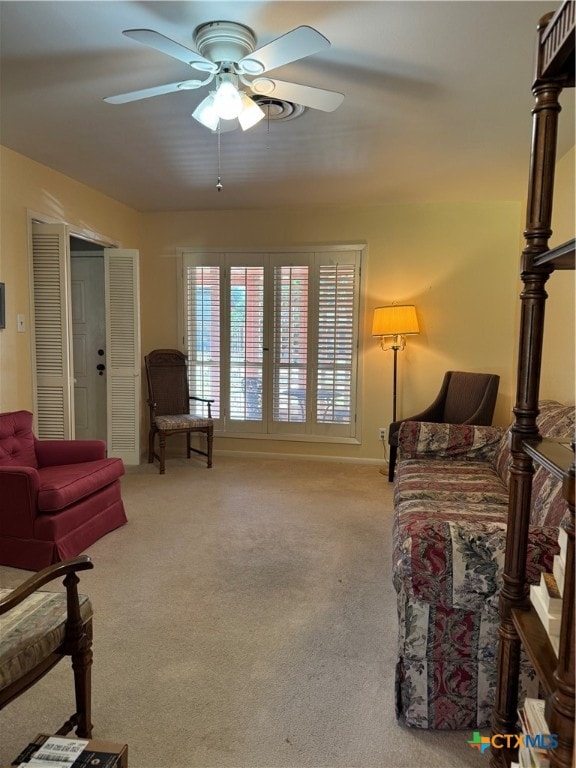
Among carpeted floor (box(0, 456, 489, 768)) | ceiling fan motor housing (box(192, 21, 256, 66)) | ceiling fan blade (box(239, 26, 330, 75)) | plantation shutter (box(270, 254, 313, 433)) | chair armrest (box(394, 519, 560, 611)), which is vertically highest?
ceiling fan motor housing (box(192, 21, 256, 66))

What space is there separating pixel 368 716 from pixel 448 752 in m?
0.27

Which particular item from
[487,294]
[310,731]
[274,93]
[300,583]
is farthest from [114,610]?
[487,294]

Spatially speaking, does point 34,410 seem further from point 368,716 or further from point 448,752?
point 448,752

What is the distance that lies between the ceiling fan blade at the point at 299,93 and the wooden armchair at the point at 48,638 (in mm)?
2017

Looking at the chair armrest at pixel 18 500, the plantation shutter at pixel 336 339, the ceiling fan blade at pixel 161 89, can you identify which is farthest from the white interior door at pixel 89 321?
the ceiling fan blade at pixel 161 89

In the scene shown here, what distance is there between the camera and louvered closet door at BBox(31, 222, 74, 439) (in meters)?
3.69

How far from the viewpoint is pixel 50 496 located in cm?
269

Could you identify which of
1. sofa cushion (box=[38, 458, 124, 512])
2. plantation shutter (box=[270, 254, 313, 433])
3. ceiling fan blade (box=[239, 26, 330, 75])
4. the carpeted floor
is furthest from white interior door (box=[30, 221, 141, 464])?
ceiling fan blade (box=[239, 26, 330, 75])

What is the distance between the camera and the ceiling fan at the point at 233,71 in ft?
6.12

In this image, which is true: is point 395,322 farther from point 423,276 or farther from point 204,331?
point 204,331

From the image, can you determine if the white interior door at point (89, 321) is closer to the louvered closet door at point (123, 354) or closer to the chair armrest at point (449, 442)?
the louvered closet door at point (123, 354)

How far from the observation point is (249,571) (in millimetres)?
2734

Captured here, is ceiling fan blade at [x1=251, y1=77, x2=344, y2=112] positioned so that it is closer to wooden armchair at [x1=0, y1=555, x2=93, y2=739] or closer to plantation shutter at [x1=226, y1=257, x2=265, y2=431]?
wooden armchair at [x1=0, y1=555, x2=93, y2=739]

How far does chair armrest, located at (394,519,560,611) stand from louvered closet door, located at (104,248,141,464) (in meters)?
3.72
